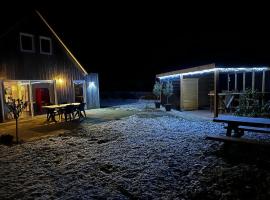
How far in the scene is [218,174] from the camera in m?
4.43

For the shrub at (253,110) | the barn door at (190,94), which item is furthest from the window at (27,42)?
the shrub at (253,110)

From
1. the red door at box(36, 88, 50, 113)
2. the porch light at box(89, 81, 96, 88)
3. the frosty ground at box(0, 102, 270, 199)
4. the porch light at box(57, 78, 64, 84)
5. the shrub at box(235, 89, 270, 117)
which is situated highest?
the porch light at box(57, 78, 64, 84)

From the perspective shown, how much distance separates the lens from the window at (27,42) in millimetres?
12977

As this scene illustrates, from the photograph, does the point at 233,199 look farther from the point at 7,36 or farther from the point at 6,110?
the point at 7,36

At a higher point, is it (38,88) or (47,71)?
(47,71)

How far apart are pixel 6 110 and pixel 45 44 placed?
4.86m

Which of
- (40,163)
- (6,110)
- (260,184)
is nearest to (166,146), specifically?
(260,184)

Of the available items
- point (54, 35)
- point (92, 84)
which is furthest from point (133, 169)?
point (92, 84)

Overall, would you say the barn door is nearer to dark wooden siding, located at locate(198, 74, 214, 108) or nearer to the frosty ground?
dark wooden siding, located at locate(198, 74, 214, 108)

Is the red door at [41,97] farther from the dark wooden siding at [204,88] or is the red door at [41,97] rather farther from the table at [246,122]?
the table at [246,122]

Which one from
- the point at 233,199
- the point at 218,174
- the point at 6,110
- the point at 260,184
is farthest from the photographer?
the point at 6,110

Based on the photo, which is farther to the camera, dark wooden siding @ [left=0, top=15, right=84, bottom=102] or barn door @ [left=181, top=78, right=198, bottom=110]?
barn door @ [left=181, top=78, right=198, bottom=110]

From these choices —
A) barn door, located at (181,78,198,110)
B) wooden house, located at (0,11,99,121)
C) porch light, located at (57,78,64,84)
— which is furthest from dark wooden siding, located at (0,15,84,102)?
barn door, located at (181,78,198,110)

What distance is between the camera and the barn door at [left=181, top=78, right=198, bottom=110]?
14502mm
